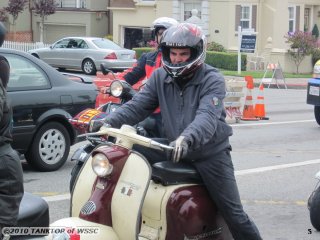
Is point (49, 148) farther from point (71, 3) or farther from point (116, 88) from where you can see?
point (71, 3)

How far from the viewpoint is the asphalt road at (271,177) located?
7.26 m

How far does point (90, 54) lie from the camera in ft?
98.4

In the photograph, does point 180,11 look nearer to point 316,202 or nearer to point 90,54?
point 90,54

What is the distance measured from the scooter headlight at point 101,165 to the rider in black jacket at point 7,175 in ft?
1.46

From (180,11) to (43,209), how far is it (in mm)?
33392

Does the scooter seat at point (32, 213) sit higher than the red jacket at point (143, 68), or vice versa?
the red jacket at point (143, 68)

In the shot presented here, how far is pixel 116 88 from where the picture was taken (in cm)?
676

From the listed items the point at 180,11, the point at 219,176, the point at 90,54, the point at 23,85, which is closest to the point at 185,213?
the point at 219,176

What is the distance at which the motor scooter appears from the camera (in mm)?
→ 4285

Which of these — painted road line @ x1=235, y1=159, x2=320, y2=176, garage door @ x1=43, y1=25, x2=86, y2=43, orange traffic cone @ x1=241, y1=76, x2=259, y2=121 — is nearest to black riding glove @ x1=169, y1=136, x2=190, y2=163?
painted road line @ x1=235, y1=159, x2=320, y2=176

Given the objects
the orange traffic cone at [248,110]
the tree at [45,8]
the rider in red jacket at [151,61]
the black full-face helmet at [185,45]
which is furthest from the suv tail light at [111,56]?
the black full-face helmet at [185,45]

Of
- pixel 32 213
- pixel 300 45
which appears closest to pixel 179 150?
pixel 32 213

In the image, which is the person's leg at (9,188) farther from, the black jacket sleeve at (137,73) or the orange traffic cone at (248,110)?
the orange traffic cone at (248,110)

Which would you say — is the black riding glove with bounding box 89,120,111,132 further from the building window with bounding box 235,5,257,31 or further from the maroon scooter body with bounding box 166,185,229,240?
the building window with bounding box 235,5,257,31
